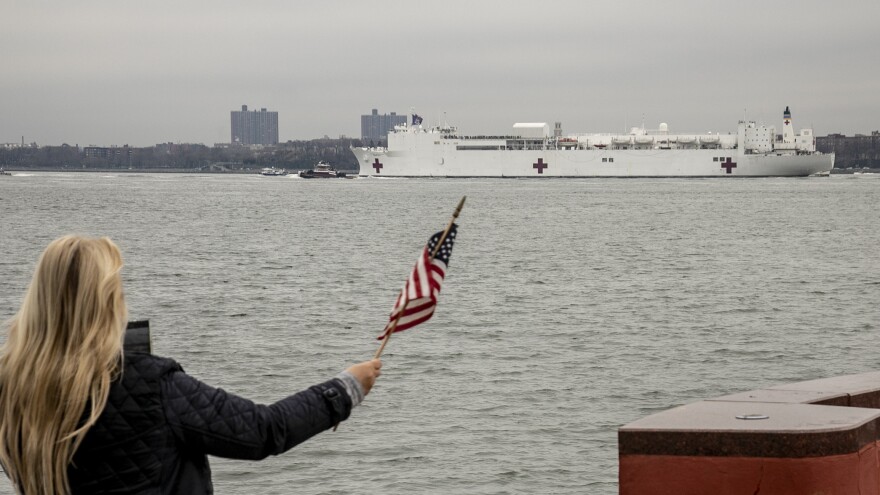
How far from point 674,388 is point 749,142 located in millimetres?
87727

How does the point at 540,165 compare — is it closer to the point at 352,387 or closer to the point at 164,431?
the point at 352,387

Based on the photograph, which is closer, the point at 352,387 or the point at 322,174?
the point at 352,387

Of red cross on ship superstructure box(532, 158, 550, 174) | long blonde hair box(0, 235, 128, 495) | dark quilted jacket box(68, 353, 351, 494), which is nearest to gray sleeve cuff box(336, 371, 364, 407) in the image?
dark quilted jacket box(68, 353, 351, 494)

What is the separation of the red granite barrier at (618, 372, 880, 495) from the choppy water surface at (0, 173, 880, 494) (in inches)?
164

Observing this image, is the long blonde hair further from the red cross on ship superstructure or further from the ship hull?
the red cross on ship superstructure

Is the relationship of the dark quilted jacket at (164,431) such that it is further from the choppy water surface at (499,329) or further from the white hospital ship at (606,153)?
the white hospital ship at (606,153)

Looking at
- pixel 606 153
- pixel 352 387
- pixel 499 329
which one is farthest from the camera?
pixel 606 153

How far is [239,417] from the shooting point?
7.57 feet

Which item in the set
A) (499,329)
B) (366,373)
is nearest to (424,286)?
Result: (366,373)

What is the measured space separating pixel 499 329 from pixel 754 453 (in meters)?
11.9

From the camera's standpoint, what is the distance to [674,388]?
35.8 ft

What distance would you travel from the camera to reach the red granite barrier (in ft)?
11.0

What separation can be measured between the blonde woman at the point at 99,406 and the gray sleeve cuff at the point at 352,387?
0.30 ft

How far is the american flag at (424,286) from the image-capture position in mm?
2881
